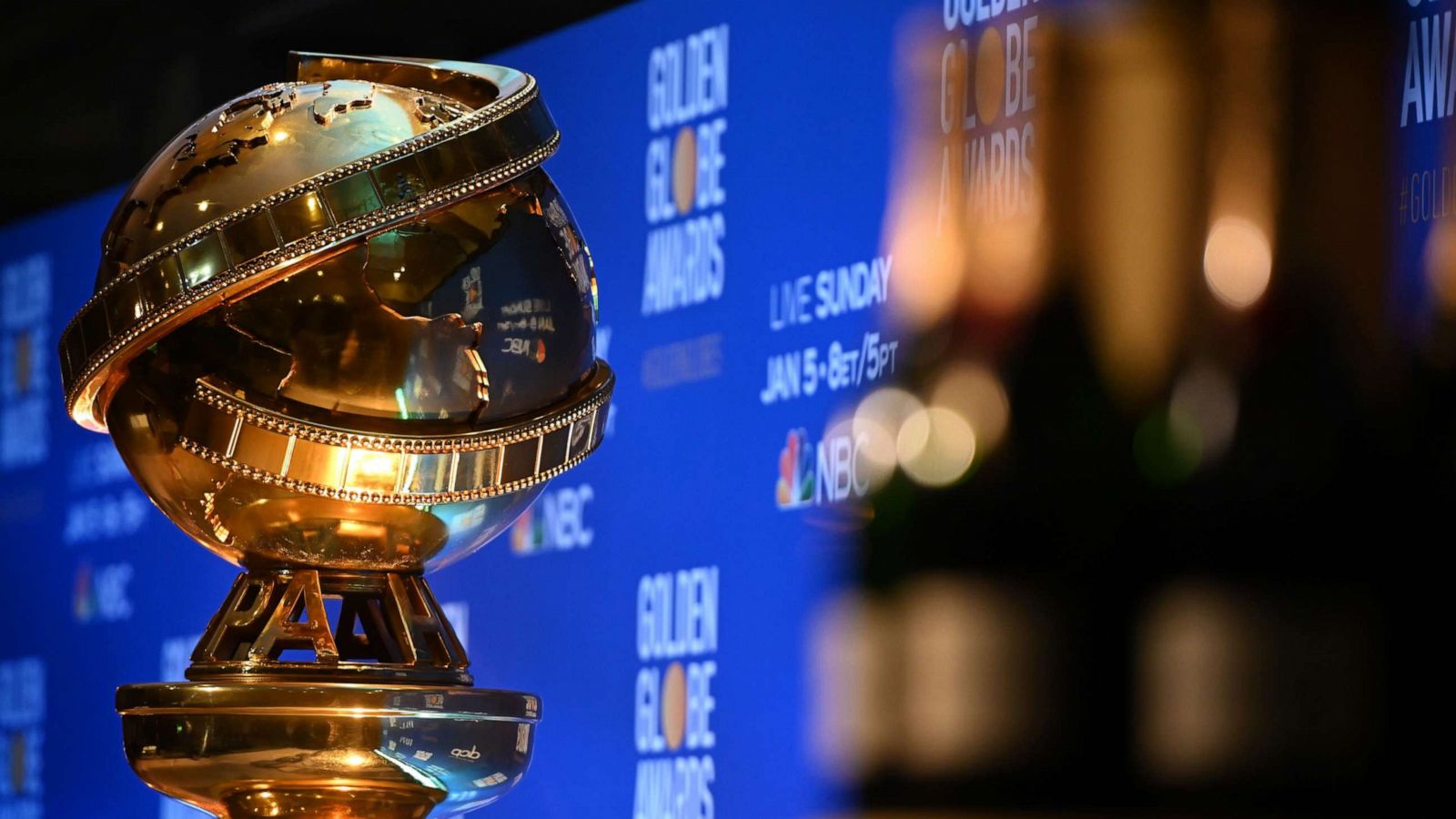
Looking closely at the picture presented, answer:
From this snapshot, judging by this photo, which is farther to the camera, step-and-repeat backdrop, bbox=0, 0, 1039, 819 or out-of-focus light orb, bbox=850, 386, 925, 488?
step-and-repeat backdrop, bbox=0, 0, 1039, 819

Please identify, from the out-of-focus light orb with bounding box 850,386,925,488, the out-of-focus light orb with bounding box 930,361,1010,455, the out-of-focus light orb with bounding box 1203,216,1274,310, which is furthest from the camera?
the out-of-focus light orb with bounding box 850,386,925,488

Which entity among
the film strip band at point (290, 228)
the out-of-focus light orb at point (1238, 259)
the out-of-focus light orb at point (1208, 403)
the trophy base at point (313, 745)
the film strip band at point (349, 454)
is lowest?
the trophy base at point (313, 745)

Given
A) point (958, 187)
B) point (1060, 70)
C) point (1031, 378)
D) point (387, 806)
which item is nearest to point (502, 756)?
point (387, 806)

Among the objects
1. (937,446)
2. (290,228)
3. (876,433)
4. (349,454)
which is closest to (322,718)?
(349,454)

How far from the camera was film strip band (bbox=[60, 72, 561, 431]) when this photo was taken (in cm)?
100

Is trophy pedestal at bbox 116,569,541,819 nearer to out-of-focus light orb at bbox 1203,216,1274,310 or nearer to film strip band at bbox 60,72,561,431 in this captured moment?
film strip band at bbox 60,72,561,431

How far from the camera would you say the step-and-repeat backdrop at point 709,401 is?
190 cm

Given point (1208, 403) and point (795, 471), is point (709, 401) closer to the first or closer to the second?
point (795, 471)

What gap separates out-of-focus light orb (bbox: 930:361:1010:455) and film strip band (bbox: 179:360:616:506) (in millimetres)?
280

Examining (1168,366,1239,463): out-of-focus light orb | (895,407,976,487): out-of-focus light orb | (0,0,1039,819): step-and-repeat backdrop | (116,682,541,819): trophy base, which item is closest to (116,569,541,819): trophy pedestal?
(116,682,541,819): trophy base

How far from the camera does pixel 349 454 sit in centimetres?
101

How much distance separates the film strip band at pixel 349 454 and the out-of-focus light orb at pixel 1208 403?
0.36 m

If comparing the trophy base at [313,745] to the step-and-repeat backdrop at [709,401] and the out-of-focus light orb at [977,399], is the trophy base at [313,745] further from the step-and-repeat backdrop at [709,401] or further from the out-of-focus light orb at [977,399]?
the step-and-repeat backdrop at [709,401]

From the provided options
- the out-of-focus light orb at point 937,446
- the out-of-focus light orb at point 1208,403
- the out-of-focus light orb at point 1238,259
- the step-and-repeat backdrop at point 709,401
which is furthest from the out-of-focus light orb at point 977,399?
the step-and-repeat backdrop at point 709,401
